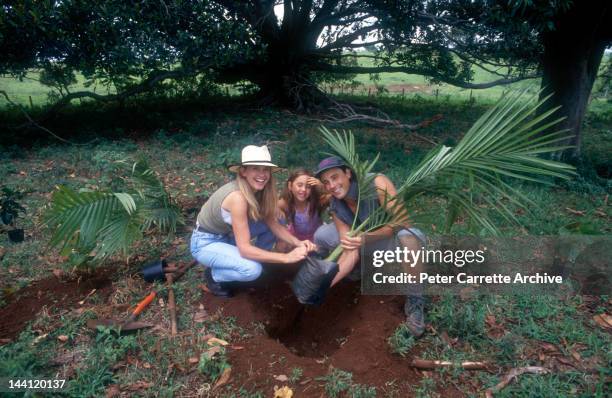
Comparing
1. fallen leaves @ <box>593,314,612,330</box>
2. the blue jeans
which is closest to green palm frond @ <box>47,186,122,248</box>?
the blue jeans

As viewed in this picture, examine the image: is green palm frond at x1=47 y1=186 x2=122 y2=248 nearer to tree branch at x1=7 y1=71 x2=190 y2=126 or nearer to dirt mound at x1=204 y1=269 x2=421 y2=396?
dirt mound at x1=204 y1=269 x2=421 y2=396

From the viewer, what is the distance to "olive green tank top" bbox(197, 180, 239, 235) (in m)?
3.28

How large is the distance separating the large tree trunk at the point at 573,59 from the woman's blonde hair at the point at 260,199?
16.7 feet

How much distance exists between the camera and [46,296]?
363cm

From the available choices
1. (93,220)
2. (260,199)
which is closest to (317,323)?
(260,199)

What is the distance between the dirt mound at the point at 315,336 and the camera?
2787 mm

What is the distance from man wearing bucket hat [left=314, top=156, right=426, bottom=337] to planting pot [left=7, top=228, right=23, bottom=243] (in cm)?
333

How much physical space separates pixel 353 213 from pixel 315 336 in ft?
3.35

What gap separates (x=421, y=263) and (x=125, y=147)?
625cm

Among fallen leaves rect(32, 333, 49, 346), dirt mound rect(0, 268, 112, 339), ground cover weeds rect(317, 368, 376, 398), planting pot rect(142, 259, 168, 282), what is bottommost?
ground cover weeds rect(317, 368, 376, 398)

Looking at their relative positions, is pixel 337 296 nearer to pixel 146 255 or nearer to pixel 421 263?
pixel 421 263

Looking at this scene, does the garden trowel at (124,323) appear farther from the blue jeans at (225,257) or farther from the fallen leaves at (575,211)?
the fallen leaves at (575,211)

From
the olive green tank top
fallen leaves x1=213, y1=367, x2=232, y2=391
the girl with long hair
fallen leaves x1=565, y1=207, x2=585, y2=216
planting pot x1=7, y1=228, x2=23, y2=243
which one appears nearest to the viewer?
fallen leaves x1=213, y1=367, x2=232, y2=391

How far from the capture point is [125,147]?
7.73 metres
